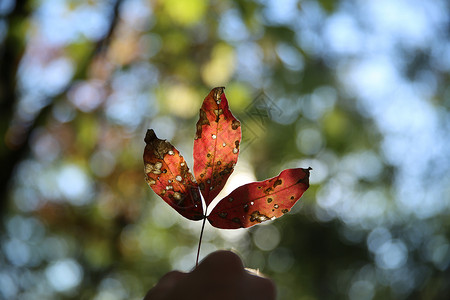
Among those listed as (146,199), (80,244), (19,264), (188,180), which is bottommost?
(19,264)

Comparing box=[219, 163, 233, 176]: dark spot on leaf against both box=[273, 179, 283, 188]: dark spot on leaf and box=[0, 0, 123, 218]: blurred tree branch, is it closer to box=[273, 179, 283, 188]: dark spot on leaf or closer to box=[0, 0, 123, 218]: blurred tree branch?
box=[273, 179, 283, 188]: dark spot on leaf

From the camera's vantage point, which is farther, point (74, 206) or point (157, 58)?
point (74, 206)

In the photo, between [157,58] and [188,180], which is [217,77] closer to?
[157,58]

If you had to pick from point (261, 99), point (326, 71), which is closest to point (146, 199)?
point (326, 71)

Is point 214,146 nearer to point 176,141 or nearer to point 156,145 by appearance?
point 156,145

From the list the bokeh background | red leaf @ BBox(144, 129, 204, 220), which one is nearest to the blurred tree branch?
the bokeh background

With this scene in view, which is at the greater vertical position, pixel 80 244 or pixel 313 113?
pixel 313 113

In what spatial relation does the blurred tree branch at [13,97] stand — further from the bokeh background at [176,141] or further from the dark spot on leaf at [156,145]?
the dark spot on leaf at [156,145]
